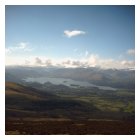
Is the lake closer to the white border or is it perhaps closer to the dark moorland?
the dark moorland

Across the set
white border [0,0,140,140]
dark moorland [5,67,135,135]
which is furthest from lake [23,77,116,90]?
white border [0,0,140,140]

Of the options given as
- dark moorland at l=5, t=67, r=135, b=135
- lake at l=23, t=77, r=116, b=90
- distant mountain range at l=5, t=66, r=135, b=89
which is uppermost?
distant mountain range at l=5, t=66, r=135, b=89

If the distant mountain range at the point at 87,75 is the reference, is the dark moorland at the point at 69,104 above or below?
below

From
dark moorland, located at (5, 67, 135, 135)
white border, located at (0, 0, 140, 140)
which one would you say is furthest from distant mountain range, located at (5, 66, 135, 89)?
white border, located at (0, 0, 140, 140)

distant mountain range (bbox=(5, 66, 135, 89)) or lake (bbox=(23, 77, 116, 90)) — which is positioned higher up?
distant mountain range (bbox=(5, 66, 135, 89))

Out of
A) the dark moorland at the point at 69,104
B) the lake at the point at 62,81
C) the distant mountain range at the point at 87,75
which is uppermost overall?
the distant mountain range at the point at 87,75

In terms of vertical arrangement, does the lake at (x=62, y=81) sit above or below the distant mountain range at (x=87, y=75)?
below

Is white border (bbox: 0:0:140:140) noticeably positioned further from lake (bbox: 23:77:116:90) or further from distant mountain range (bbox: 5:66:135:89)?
lake (bbox: 23:77:116:90)
